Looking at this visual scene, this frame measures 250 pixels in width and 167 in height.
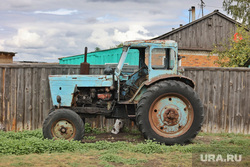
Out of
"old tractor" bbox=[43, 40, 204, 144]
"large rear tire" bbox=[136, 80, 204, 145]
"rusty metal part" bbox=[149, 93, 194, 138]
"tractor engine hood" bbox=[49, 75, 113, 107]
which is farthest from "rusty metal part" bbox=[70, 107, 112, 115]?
"rusty metal part" bbox=[149, 93, 194, 138]

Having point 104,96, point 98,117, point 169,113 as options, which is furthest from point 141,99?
point 98,117

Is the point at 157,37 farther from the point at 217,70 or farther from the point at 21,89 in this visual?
the point at 21,89

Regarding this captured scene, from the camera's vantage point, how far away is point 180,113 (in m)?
7.39

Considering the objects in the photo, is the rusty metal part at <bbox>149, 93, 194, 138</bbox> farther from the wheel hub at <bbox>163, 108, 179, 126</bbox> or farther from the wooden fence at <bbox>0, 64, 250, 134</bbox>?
the wooden fence at <bbox>0, 64, 250, 134</bbox>

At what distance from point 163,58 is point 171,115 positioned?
1.39 meters

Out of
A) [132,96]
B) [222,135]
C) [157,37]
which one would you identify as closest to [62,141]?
[132,96]

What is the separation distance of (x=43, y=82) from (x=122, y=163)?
4343 millimetres

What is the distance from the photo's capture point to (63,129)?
718 cm

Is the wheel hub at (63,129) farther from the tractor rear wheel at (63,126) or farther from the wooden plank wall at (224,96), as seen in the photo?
the wooden plank wall at (224,96)

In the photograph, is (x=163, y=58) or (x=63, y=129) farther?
(x=163, y=58)

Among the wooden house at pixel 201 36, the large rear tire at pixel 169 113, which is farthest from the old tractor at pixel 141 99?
the wooden house at pixel 201 36

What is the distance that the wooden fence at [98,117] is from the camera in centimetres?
891

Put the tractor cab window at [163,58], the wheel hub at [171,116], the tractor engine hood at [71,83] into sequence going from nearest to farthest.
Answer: the wheel hub at [171,116]
the tractor cab window at [163,58]
the tractor engine hood at [71,83]

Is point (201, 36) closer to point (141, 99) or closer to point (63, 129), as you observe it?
point (141, 99)
